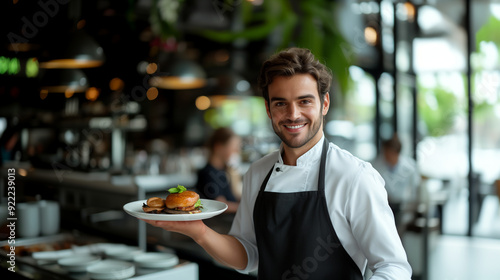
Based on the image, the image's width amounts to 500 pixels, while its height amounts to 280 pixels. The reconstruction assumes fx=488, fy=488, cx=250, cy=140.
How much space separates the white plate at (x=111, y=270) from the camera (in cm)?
192

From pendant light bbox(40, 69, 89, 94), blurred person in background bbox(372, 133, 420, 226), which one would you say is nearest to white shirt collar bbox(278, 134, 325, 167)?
blurred person in background bbox(372, 133, 420, 226)

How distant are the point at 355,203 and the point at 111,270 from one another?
1104 mm

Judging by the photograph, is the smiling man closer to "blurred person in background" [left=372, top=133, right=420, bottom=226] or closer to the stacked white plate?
the stacked white plate

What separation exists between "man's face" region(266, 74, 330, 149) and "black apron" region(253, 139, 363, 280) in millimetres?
119

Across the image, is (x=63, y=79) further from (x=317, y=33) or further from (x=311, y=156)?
(x=311, y=156)

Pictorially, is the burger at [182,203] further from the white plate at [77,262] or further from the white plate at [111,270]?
the white plate at [77,262]

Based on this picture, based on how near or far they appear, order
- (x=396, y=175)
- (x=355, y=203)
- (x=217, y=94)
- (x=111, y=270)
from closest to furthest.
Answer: (x=355, y=203)
(x=111, y=270)
(x=396, y=175)
(x=217, y=94)

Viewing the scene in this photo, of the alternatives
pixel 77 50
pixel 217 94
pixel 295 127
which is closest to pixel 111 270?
pixel 295 127

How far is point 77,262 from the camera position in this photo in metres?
2.09

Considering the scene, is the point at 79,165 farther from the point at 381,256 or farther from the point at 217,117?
the point at 217,117

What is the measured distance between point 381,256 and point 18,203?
7.54 ft

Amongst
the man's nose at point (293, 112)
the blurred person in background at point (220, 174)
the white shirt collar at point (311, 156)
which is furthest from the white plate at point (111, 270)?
the blurred person in background at point (220, 174)

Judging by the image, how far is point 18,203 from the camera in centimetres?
284

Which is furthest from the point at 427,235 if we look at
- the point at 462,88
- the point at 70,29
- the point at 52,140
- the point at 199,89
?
the point at 199,89
